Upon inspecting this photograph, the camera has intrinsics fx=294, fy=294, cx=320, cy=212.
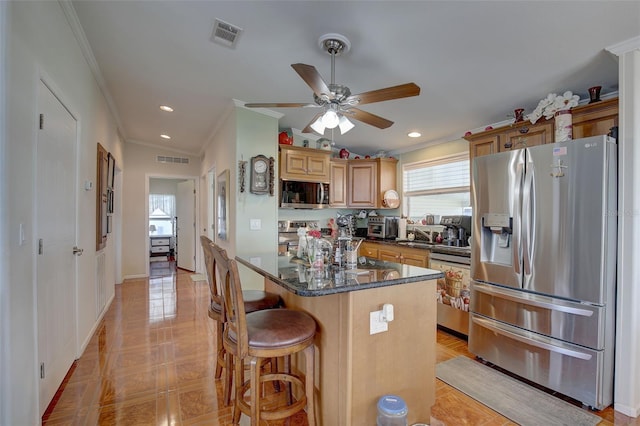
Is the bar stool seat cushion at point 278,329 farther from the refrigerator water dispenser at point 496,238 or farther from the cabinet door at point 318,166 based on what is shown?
the cabinet door at point 318,166

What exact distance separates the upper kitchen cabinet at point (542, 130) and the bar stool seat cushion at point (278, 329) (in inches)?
101

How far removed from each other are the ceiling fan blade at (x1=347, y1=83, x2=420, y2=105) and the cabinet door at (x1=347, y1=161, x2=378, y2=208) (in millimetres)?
2794

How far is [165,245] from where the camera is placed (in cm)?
862

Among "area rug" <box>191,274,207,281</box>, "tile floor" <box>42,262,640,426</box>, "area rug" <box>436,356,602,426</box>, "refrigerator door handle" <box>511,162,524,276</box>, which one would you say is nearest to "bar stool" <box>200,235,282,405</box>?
"tile floor" <box>42,262,640,426</box>

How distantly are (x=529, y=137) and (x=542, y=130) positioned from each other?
0.11 meters

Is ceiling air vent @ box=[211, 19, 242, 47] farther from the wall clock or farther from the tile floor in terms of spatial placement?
the tile floor

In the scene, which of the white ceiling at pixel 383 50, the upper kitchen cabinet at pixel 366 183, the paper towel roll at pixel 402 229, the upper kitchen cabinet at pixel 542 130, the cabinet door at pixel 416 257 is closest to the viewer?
the white ceiling at pixel 383 50

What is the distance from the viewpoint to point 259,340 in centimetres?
152

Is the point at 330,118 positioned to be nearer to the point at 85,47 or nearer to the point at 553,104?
the point at 553,104

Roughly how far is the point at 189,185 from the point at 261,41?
5.18m

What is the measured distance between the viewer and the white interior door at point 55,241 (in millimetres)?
1845

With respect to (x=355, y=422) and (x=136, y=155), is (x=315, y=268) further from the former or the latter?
(x=136, y=155)

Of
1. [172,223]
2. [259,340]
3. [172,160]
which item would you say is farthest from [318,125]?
[172,223]

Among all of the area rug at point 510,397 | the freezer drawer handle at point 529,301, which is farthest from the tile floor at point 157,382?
the freezer drawer handle at point 529,301
